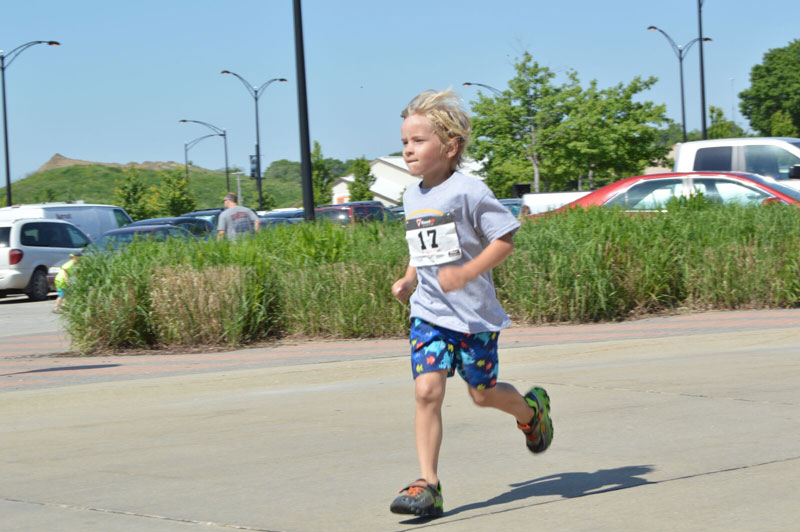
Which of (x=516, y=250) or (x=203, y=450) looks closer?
(x=203, y=450)

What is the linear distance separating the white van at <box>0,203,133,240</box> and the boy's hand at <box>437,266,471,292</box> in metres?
22.7

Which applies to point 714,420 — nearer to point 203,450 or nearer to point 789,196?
point 203,450

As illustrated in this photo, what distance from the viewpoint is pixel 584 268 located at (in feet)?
33.4

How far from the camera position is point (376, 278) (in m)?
9.97

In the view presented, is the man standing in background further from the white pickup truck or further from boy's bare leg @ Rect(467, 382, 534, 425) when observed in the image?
boy's bare leg @ Rect(467, 382, 534, 425)

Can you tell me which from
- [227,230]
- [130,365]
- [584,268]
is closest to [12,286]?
[227,230]

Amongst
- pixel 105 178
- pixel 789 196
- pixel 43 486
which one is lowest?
pixel 43 486

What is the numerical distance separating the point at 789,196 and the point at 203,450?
380 inches

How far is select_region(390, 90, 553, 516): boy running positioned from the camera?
375 cm

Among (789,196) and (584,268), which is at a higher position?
(789,196)

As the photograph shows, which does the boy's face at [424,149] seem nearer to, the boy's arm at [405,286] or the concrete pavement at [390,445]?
the boy's arm at [405,286]

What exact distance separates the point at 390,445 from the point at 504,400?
1.21 m

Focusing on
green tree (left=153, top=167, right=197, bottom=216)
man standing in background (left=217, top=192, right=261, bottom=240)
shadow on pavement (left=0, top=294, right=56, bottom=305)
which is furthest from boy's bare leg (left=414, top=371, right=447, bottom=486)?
green tree (left=153, top=167, right=197, bottom=216)

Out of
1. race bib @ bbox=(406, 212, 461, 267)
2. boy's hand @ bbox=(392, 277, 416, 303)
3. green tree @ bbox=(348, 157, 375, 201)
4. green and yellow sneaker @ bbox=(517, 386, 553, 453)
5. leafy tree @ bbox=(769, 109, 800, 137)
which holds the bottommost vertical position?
green and yellow sneaker @ bbox=(517, 386, 553, 453)
